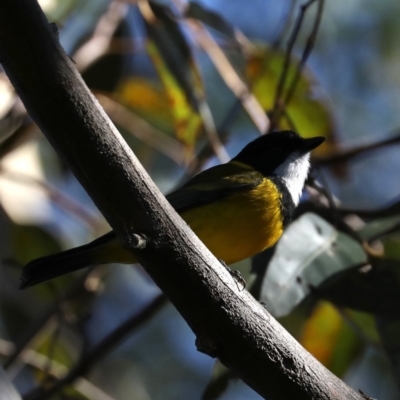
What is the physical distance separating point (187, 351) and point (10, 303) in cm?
157

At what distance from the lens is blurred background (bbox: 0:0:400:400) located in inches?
126

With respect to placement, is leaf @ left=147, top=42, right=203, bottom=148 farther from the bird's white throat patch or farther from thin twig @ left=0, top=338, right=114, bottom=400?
thin twig @ left=0, top=338, right=114, bottom=400

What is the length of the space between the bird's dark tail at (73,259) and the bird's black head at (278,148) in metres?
1.02

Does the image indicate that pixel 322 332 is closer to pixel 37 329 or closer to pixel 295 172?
pixel 295 172

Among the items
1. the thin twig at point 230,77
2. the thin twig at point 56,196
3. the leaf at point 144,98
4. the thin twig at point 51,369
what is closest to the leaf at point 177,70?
the thin twig at point 230,77

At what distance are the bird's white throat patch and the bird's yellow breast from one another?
9.6 inches

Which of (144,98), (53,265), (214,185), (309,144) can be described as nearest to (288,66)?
(309,144)

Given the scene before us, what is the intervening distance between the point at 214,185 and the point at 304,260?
50cm

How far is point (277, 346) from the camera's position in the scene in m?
1.81

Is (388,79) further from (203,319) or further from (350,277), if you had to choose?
(203,319)

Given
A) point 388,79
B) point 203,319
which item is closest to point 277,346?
point 203,319

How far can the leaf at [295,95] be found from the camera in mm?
4020

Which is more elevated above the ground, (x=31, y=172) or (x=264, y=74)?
(x=31, y=172)

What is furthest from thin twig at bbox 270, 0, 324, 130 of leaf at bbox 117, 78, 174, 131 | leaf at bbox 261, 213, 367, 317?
leaf at bbox 117, 78, 174, 131
